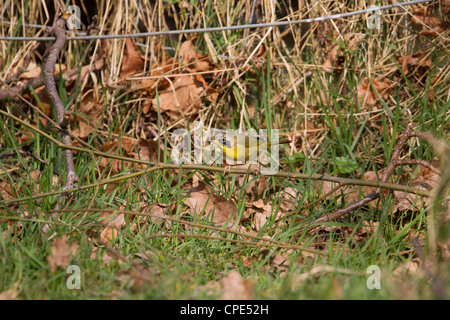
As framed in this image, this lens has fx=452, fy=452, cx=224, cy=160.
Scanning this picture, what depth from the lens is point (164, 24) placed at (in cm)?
430

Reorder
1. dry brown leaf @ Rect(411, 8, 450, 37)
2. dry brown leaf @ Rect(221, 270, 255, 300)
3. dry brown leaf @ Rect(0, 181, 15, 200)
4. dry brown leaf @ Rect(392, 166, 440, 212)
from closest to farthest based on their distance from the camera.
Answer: dry brown leaf @ Rect(221, 270, 255, 300) → dry brown leaf @ Rect(392, 166, 440, 212) → dry brown leaf @ Rect(0, 181, 15, 200) → dry brown leaf @ Rect(411, 8, 450, 37)

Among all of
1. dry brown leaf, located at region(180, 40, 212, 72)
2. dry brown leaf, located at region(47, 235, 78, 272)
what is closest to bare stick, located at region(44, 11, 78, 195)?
dry brown leaf, located at region(47, 235, 78, 272)

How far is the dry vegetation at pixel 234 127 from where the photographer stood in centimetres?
261

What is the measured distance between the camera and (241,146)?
391cm

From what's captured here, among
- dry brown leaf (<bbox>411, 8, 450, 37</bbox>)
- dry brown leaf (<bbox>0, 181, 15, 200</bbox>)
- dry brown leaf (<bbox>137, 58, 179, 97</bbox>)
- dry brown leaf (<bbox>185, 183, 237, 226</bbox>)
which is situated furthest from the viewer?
dry brown leaf (<bbox>137, 58, 179, 97</bbox>)

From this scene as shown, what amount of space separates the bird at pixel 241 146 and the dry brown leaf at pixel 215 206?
798mm

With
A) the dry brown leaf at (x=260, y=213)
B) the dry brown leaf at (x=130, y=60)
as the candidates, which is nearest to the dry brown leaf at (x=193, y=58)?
the dry brown leaf at (x=130, y=60)

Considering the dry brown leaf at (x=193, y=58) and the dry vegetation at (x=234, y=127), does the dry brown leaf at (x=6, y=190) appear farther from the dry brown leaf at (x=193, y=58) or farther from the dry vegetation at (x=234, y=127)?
the dry brown leaf at (x=193, y=58)

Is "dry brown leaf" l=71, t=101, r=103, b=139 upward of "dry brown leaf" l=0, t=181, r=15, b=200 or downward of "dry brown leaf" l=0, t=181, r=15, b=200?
upward

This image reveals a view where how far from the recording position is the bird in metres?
3.87

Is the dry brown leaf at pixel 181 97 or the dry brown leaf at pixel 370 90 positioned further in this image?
the dry brown leaf at pixel 181 97

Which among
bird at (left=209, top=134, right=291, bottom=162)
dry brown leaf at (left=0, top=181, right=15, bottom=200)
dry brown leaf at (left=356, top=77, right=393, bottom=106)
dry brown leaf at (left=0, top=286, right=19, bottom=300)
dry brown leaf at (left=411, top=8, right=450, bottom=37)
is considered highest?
dry brown leaf at (left=411, top=8, right=450, bottom=37)

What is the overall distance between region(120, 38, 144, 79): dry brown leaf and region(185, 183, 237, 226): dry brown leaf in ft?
5.40

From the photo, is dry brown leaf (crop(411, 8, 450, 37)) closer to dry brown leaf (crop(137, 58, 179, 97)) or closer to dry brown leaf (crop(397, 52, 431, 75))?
dry brown leaf (crop(397, 52, 431, 75))
